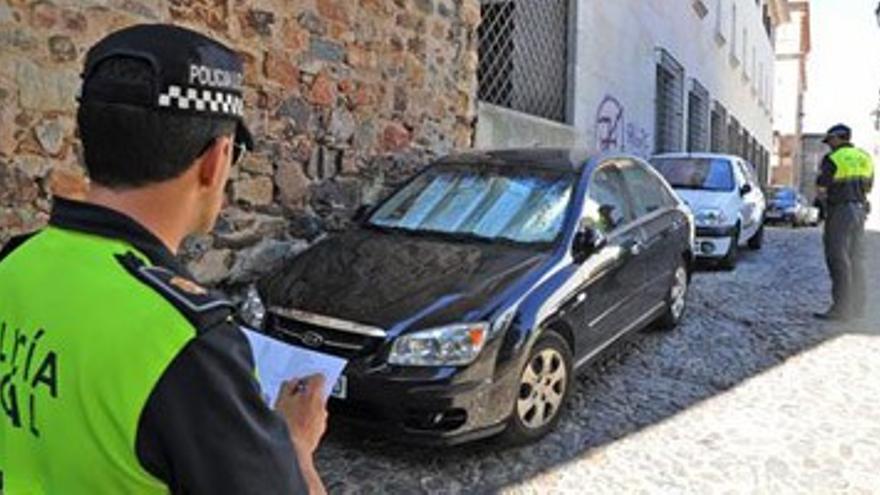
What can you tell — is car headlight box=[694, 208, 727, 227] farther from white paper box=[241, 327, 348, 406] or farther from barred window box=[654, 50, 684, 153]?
white paper box=[241, 327, 348, 406]

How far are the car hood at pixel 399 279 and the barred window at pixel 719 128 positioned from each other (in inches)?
789

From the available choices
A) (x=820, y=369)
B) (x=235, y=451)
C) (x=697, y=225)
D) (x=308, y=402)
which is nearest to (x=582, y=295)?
(x=820, y=369)

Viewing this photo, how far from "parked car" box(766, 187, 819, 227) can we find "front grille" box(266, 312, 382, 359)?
22724mm

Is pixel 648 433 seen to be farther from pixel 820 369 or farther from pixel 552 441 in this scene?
pixel 820 369

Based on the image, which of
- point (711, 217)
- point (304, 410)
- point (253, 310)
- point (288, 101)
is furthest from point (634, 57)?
point (304, 410)

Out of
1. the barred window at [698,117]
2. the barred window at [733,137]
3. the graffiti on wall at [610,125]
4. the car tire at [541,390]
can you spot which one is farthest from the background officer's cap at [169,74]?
the barred window at [733,137]

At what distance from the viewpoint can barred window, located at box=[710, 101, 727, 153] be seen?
24.0 metres

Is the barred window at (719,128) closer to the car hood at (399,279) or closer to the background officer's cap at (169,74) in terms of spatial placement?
the car hood at (399,279)

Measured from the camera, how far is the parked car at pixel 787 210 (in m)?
25.7

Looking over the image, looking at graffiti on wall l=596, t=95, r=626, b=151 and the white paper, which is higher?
graffiti on wall l=596, t=95, r=626, b=151

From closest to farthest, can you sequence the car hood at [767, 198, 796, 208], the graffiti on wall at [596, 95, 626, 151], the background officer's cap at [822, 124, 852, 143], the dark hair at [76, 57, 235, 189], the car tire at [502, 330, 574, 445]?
1. the dark hair at [76, 57, 235, 189]
2. the car tire at [502, 330, 574, 445]
3. the background officer's cap at [822, 124, 852, 143]
4. the graffiti on wall at [596, 95, 626, 151]
5. the car hood at [767, 198, 796, 208]

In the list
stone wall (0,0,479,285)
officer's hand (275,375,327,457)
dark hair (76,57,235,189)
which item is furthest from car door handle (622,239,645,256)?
dark hair (76,57,235,189)

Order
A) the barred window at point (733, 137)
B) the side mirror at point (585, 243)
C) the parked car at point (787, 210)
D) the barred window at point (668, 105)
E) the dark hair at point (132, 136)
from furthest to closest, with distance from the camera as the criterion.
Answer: the barred window at point (733, 137)
the parked car at point (787, 210)
the barred window at point (668, 105)
the side mirror at point (585, 243)
the dark hair at point (132, 136)

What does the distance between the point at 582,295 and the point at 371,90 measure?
3.23 meters
